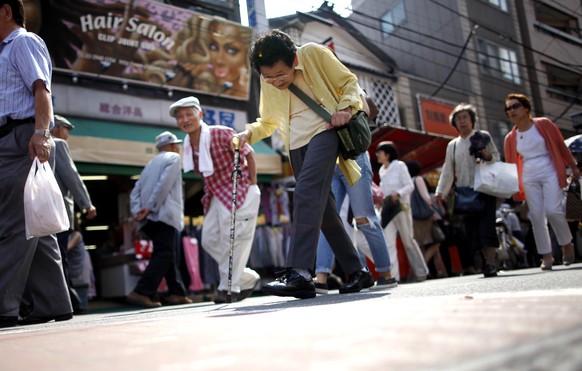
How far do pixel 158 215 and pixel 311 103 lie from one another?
111 inches

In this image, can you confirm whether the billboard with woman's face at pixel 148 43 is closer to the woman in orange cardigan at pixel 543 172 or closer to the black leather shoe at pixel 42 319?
the black leather shoe at pixel 42 319

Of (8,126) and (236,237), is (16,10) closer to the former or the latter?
(8,126)

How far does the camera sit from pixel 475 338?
75cm

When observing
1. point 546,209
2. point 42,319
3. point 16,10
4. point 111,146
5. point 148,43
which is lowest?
point 42,319

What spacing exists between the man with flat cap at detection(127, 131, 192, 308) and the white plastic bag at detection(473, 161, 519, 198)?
301 centimetres

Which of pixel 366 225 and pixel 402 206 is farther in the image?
pixel 402 206

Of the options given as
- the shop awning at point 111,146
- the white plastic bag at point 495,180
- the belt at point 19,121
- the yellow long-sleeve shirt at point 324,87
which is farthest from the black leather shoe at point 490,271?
the shop awning at point 111,146

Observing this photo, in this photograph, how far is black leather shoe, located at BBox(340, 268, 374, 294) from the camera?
3.54 metres

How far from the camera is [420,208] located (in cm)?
783

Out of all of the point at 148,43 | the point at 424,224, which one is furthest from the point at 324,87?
the point at 148,43

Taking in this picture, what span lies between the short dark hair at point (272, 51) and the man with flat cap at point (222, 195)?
50.9 inches

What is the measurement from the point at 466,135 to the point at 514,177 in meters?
0.60

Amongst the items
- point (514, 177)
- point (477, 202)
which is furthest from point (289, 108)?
point (514, 177)

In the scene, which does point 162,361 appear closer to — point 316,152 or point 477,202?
point 316,152
